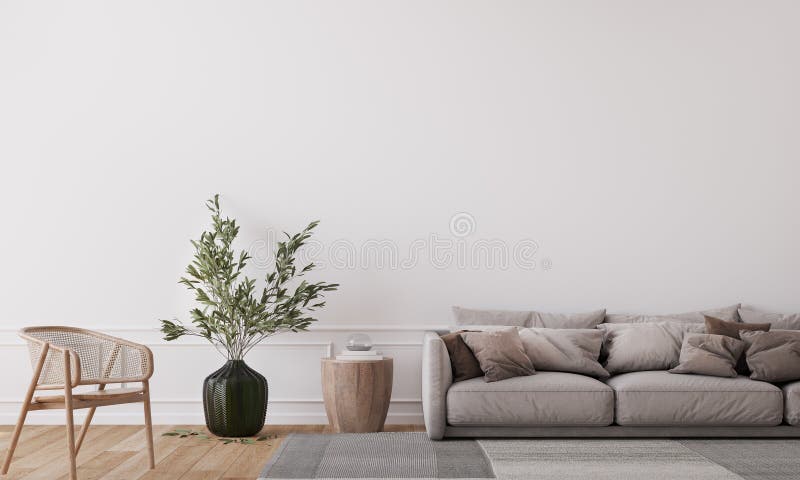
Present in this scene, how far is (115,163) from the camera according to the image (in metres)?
5.07

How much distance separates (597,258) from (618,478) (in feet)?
6.64

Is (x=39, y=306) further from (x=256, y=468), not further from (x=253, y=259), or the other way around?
(x=256, y=468)

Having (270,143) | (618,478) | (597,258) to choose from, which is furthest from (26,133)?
(618,478)

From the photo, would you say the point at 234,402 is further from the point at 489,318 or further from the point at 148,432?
the point at 489,318

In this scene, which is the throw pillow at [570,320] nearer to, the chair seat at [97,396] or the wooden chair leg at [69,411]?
the chair seat at [97,396]

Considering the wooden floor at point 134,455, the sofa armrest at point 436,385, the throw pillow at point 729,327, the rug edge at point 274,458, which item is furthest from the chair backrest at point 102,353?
the throw pillow at point 729,327

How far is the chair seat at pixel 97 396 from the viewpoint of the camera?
3494mm

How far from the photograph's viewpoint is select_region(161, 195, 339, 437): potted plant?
14.6 feet

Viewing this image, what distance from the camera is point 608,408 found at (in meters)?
4.08

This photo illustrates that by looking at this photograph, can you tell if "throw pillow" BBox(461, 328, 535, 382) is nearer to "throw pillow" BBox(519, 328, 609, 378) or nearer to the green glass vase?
"throw pillow" BBox(519, 328, 609, 378)

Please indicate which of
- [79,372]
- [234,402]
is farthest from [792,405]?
[79,372]

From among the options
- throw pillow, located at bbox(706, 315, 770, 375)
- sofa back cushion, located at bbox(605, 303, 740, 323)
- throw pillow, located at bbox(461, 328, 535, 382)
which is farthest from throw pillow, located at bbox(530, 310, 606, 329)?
throw pillow, located at bbox(706, 315, 770, 375)

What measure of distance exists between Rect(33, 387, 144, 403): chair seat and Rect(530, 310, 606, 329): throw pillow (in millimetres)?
2483

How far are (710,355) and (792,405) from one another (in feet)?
1.60
